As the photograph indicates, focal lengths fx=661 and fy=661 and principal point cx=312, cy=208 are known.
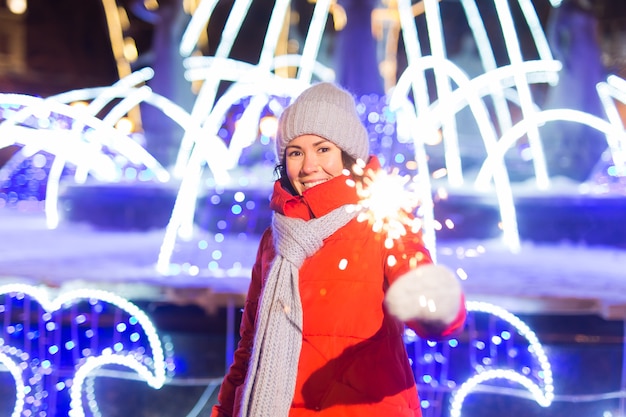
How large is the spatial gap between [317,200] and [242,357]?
55cm

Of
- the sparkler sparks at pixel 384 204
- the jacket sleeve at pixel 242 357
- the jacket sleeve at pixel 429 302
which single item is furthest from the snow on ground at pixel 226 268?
the jacket sleeve at pixel 429 302

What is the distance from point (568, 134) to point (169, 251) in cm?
592

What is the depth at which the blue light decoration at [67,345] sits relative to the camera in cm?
319

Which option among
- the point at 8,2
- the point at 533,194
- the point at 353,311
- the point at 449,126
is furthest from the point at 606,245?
the point at 8,2

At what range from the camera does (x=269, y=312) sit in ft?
6.01

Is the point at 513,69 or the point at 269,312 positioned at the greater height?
the point at 513,69

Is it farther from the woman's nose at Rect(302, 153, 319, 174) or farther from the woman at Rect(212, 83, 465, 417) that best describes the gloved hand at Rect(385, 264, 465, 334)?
the woman's nose at Rect(302, 153, 319, 174)

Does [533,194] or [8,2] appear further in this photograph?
[8,2]

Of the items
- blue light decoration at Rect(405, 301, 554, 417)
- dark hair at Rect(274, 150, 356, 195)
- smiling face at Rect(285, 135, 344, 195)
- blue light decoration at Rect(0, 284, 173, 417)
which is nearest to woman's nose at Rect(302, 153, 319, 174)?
smiling face at Rect(285, 135, 344, 195)

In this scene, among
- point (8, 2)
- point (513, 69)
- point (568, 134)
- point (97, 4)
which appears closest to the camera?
point (513, 69)

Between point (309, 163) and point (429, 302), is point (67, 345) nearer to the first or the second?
point (309, 163)

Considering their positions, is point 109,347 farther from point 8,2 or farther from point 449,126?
point 8,2

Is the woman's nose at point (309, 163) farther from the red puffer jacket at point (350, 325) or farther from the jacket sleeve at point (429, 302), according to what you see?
the jacket sleeve at point (429, 302)

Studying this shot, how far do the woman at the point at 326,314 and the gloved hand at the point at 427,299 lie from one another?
0.23m
